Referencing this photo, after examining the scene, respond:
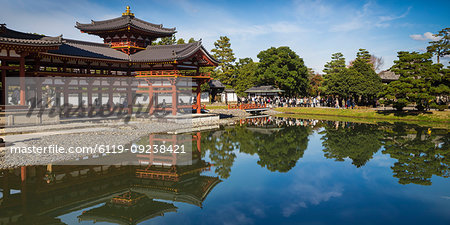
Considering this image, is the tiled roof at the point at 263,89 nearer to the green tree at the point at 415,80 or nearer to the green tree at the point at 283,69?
the green tree at the point at 283,69

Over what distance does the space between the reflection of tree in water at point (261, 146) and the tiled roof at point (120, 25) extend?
46.4 ft

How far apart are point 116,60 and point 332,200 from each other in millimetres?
22855

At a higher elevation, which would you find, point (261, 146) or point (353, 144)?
point (353, 144)

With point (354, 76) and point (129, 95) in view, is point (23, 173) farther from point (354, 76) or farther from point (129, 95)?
point (354, 76)

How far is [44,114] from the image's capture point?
2119cm

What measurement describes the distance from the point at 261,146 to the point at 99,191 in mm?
12441

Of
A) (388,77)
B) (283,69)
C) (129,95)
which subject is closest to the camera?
(129,95)

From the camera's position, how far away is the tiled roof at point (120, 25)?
97.1ft

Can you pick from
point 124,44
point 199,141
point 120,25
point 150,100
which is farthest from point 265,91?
point 199,141

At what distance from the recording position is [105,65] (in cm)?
2750

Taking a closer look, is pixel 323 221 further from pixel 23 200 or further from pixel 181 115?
pixel 181 115

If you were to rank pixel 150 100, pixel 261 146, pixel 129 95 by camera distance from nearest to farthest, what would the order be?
pixel 261 146, pixel 150 100, pixel 129 95

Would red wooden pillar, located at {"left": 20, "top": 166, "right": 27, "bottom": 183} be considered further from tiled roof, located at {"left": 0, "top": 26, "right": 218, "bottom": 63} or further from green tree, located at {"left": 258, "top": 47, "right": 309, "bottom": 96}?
green tree, located at {"left": 258, "top": 47, "right": 309, "bottom": 96}

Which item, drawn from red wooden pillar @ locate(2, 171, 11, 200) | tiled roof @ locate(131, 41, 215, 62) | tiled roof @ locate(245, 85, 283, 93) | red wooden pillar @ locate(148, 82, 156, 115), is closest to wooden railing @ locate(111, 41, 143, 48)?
tiled roof @ locate(131, 41, 215, 62)
